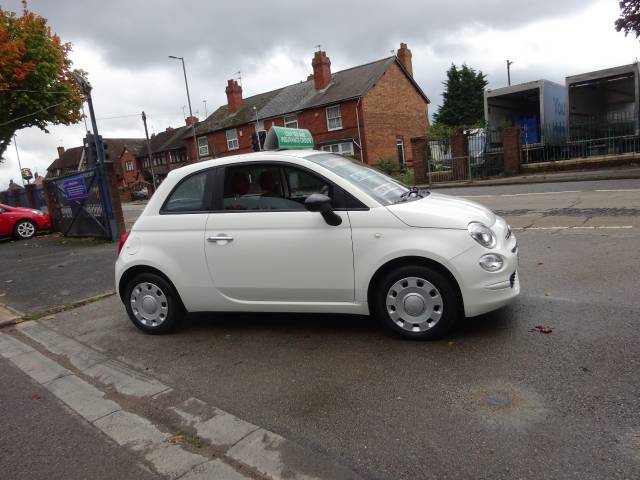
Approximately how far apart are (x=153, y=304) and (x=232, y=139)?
43.5m

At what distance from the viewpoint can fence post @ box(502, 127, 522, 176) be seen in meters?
21.3

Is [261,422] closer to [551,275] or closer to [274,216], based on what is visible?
[274,216]

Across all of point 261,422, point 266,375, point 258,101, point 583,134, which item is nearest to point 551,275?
point 266,375

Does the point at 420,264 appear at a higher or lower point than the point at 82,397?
higher

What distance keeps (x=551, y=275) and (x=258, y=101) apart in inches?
1751

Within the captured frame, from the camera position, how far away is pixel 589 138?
20609 millimetres

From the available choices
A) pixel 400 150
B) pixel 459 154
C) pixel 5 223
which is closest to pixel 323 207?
pixel 5 223

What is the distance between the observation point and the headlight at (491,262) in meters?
3.94

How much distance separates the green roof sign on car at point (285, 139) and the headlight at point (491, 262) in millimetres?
3373

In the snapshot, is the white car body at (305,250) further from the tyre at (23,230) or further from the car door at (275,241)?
the tyre at (23,230)

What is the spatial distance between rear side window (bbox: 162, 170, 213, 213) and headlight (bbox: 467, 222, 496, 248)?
7.81 feet

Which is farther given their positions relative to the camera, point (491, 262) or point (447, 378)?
point (491, 262)

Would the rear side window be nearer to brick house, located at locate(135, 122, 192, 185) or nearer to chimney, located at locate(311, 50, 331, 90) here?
chimney, located at locate(311, 50, 331, 90)

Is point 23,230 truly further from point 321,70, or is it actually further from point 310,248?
point 321,70
